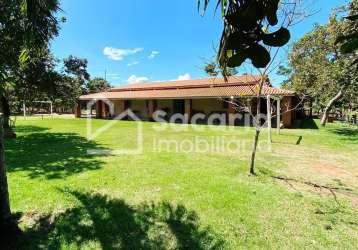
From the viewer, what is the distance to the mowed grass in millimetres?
3574

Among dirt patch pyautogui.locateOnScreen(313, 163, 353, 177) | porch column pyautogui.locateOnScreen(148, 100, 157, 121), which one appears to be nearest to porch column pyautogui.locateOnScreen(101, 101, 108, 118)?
porch column pyautogui.locateOnScreen(148, 100, 157, 121)

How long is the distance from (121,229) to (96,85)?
175 ft

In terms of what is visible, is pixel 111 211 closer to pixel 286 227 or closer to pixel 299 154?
pixel 286 227

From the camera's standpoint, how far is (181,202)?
15.6ft

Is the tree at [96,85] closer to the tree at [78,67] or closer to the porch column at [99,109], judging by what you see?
the tree at [78,67]

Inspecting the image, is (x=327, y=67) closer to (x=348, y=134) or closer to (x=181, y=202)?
(x=348, y=134)

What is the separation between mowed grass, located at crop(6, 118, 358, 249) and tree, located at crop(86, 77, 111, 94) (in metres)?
46.7

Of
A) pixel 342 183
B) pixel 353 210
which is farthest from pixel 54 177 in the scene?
pixel 342 183

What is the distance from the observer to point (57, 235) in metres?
3.65

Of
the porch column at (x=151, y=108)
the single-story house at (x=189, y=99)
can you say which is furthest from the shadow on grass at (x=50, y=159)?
the porch column at (x=151, y=108)

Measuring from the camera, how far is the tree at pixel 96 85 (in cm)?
5267

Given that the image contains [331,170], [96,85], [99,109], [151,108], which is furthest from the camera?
[96,85]

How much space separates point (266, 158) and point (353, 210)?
396cm

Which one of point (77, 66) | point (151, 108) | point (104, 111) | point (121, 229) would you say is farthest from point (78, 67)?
point (121, 229)
